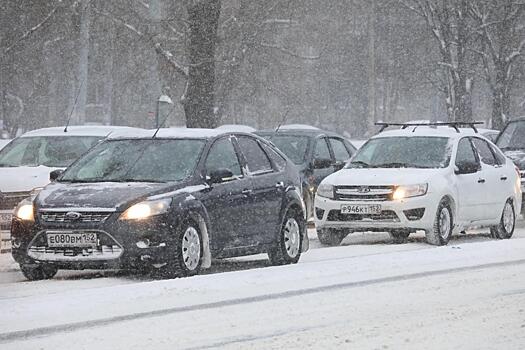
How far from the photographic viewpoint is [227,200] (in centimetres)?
1391

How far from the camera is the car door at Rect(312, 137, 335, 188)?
20844mm

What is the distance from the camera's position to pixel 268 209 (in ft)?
48.2

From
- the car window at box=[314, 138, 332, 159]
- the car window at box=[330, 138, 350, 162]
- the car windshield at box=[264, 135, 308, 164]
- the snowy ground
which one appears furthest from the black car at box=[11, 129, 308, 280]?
the car window at box=[330, 138, 350, 162]

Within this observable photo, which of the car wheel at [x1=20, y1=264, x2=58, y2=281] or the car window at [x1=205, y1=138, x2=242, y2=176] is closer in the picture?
the car wheel at [x1=20, y1=264, x2=58, y2=281]

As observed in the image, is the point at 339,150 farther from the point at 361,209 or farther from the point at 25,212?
the point at 25,212

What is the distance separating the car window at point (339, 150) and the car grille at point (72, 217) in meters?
9.42

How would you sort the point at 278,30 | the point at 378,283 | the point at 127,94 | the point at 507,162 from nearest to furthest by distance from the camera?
the point at 378,283 → the point at 507,162 → the point at 278,30 → the point at 127,94

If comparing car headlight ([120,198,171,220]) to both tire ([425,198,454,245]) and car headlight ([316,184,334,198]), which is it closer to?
car headlight ([316,184,334,198])

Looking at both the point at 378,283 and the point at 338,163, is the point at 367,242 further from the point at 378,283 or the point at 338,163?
the point at 378,283

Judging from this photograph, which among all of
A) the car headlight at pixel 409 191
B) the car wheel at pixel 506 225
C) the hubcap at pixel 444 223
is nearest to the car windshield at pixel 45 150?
the car headlight at pixel 409 191

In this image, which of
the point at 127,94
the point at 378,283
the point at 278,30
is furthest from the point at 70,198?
the point at 127,94

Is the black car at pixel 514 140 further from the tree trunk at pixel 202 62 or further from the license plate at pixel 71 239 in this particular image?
the license plate at pixel 71 239

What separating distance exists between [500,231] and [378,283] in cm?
749

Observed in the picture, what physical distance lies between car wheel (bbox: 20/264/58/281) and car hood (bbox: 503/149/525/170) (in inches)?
453
